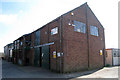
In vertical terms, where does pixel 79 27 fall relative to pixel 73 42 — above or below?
above

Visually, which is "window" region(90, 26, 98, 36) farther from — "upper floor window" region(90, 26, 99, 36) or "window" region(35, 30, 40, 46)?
"window" region(35, 30, 40, 46)

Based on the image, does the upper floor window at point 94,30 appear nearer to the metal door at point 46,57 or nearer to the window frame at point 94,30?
the window frame at point 94,30

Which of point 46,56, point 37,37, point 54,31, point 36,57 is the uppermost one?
point 54,31

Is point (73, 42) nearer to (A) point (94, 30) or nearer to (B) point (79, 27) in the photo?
(B) point (79, 27)

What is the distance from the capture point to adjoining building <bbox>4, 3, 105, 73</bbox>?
473 inches

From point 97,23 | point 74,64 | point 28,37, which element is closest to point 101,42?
point 97,23

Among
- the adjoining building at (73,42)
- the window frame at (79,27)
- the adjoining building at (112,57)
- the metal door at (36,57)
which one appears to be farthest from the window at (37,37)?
the adjoining building at (112,57)

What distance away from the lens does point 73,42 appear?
42.1ft

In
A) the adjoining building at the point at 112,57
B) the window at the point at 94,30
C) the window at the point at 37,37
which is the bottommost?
the adjoining building at the point at 112,57

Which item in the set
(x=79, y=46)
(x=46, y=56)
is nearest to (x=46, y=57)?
(x=46, y=56)

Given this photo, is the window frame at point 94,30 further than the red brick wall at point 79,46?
Yes

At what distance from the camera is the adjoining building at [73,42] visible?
39.4 feet

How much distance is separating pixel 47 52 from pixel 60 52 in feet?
10.5

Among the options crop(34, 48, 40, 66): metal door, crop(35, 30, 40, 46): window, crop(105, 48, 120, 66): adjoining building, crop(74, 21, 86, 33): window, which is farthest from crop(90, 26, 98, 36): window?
crop(34, 48, 40, 66): metal door
